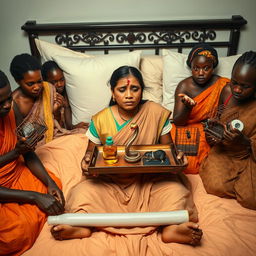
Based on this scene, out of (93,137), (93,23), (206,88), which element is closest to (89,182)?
(93,137)

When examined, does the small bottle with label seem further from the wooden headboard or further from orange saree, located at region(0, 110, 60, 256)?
the wooden headboard

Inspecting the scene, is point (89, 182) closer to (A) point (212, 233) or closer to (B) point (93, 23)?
(A) point (212, 233)

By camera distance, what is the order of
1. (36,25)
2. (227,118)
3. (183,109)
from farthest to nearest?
(36,25), (183,109), (227,118)

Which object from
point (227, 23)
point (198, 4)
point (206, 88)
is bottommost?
point (206, 88)

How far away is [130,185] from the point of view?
1590 mm

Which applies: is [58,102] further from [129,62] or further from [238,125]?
[238,125]

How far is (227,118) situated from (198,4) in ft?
4.47

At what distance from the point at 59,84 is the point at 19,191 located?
1162 millimetres

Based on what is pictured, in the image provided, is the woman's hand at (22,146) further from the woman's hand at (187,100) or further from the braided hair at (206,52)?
the braided hair at (206,52)

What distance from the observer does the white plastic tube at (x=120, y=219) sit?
130 centimetres

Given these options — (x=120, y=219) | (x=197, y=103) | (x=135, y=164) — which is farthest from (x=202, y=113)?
(x=120, y=219)

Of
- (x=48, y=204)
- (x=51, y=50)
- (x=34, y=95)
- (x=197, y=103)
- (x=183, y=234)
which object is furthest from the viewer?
(x=51, y=50)

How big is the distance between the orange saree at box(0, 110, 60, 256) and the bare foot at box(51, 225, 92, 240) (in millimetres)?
141

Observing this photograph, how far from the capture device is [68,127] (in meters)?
2.33
